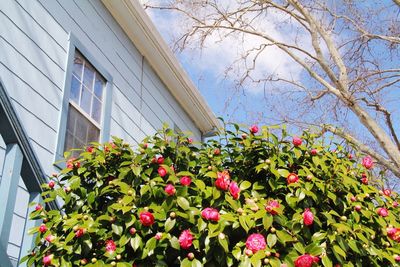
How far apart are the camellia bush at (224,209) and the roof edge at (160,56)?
149 inches

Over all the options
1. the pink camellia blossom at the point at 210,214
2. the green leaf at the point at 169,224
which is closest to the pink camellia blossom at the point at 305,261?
the pink camellia blossom at the point at 210,214

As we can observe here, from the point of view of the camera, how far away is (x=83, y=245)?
2.57 meters

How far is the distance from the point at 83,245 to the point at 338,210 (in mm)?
1492

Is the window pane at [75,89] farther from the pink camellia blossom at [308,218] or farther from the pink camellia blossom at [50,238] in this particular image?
the pink camellia blossom at [308,218]

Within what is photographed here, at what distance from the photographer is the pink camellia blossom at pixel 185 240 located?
2.41m

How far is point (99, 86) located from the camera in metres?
5.86

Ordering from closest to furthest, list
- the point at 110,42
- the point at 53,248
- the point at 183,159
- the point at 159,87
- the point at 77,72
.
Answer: the point at 53,248, the point at 183,159, the point at 77,72, the point at 110,42, the point at 159,87

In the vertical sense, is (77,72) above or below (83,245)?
above

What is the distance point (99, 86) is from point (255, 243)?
13.1 feet

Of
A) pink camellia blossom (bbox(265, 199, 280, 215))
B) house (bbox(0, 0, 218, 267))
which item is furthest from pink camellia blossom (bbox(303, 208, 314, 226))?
house (bbox(0, 0, 218, 267))

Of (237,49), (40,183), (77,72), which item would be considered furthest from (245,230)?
(237,49)

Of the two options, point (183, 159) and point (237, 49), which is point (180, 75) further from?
point (183, 159)

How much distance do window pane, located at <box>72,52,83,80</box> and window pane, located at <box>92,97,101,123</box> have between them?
386 millimetres

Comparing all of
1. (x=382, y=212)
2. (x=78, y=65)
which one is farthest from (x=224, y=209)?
(x=78, y=65)
